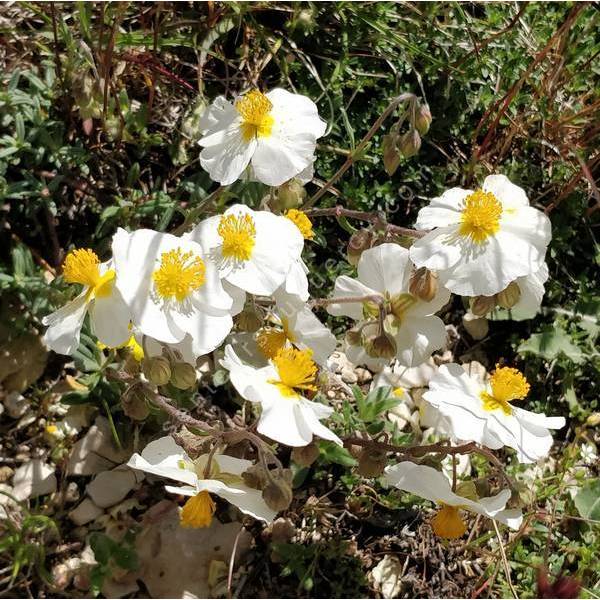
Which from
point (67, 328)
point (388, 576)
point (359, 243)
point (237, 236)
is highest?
point (237, 236)

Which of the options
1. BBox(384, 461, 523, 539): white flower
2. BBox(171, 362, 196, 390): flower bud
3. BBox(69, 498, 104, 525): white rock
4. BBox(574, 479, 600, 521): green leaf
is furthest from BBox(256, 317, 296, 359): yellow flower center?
BBox(574, 479, 600, 521): green leaf

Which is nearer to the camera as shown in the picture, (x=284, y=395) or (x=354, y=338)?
(x=284, y=395)

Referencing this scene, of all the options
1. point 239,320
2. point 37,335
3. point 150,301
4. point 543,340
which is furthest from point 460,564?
point 37,335

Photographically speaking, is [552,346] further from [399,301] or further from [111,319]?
[111,319]

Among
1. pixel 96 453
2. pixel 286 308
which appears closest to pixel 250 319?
pixel 286 308

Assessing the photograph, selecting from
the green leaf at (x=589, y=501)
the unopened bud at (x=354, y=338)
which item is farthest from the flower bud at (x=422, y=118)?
the green leaf at (x=589, y=501)

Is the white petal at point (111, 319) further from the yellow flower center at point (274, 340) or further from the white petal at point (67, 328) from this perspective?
the yellow flower center at point (274, 340)

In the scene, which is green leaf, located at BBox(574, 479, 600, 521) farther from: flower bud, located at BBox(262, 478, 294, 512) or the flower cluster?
flower bud, located at BBox(262, 478, 294, 512)

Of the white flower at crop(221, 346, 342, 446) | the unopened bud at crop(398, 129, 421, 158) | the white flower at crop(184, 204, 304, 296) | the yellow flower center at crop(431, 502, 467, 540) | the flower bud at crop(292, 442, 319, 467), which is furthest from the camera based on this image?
the unopened bud at crop(398, 129, 421, 158)
